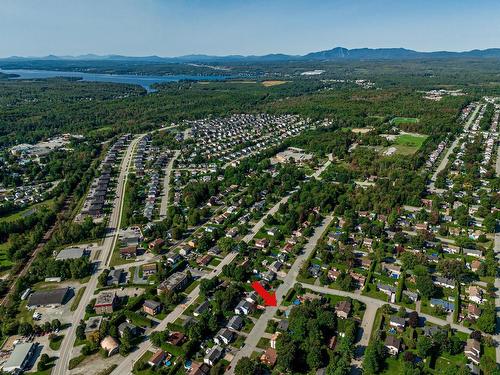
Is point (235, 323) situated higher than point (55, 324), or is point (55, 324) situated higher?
point (55, 324)

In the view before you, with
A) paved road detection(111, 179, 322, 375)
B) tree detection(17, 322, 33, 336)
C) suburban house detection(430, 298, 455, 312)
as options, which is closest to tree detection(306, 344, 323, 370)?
paved road detection(111, 179, 322, 375)

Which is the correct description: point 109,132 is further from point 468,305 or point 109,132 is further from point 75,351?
point 468,305

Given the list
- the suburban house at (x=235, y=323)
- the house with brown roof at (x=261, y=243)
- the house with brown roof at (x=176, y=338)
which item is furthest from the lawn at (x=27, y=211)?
the suburban house at (x=235, y=323)

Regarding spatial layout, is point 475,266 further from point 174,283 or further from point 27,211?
point 27,211

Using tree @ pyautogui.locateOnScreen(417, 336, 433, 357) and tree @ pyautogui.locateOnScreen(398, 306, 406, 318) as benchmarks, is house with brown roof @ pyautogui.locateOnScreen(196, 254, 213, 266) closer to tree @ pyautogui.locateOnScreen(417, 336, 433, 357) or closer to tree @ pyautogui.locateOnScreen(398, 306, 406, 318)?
tree @ pyautogui.locateOnScreen(398, 306, 406, 318)

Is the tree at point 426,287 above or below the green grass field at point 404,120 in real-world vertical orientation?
below

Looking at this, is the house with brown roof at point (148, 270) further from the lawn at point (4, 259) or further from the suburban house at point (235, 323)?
the lawn at point (4, 259)

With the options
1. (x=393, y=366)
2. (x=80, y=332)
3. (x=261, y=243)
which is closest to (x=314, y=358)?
(x=393, y=366)
